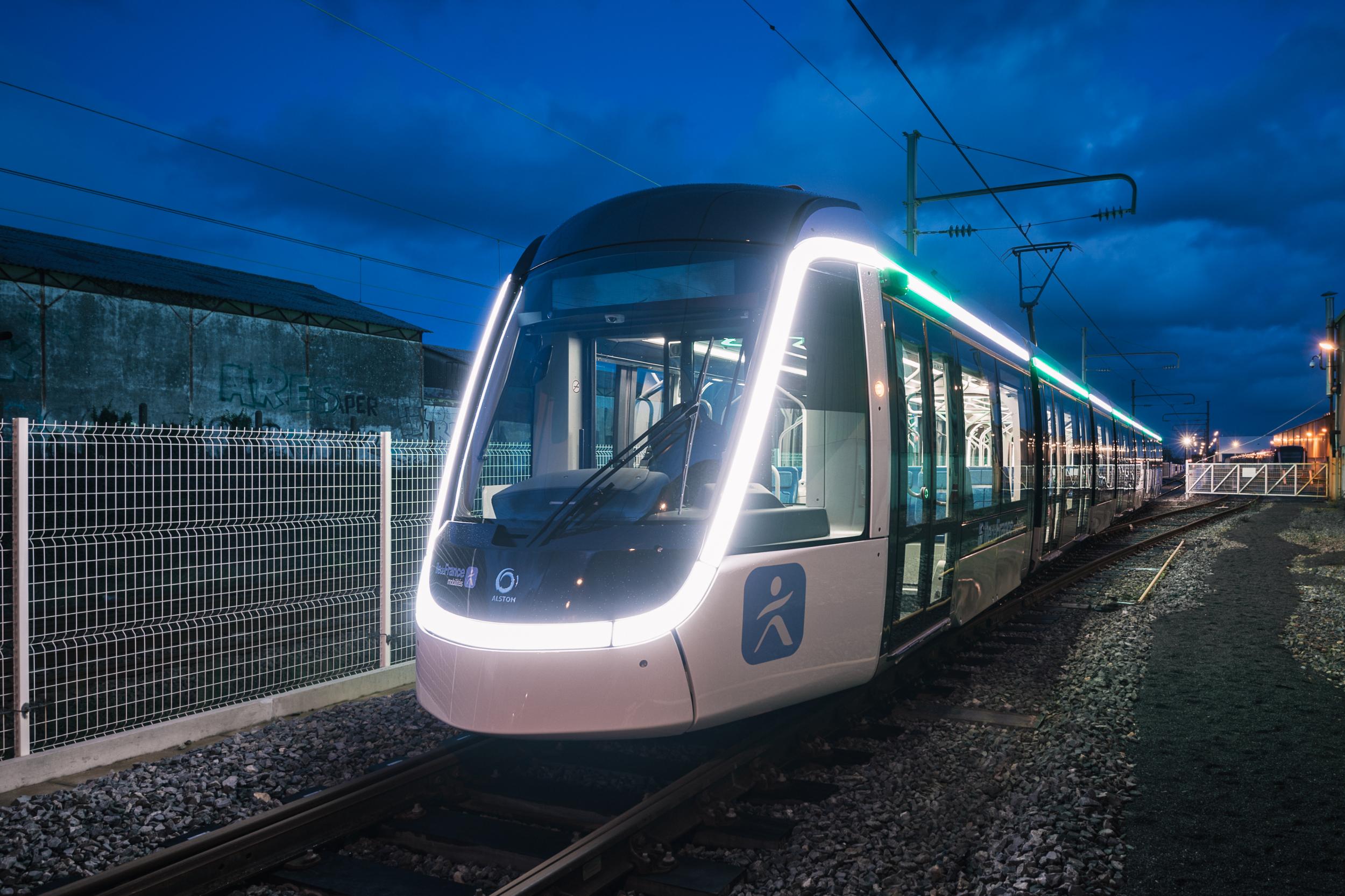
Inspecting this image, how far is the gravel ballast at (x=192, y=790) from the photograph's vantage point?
4.11 m

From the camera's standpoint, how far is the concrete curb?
5.03 metres

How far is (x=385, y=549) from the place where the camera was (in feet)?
24.7

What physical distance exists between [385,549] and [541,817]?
3667 millimetres

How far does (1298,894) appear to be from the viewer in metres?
3.70

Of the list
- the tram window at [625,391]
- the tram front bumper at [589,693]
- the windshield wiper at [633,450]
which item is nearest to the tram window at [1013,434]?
the tram window at [625,391]

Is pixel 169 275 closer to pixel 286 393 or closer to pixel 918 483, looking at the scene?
pixel 286 393

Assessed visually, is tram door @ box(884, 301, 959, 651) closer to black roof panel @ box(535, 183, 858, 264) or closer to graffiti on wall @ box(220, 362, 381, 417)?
black roof panel @ box(535, 183, 858, 264)

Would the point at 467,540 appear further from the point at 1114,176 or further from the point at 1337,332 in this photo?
the point at 1337,332

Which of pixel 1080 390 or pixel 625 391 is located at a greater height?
pixel 1080 390

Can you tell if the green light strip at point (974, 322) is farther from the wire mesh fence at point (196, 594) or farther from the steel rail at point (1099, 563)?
the wire mesh fence at point (196, 594)

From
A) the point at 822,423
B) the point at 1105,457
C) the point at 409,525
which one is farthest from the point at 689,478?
the point at 1105,457

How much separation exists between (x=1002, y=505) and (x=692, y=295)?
469cm

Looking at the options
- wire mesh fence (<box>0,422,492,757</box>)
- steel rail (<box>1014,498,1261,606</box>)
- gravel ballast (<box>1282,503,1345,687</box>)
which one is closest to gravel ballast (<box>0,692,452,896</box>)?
wire mesh fence (<box>0,422,492,757</box>)

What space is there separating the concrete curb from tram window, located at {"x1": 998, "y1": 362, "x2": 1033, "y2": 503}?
5566 mm
